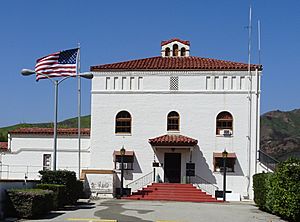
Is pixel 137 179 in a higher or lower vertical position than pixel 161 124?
lower

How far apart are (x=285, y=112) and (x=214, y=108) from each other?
68.6m

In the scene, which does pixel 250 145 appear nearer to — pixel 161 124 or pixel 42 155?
pixel 161 124

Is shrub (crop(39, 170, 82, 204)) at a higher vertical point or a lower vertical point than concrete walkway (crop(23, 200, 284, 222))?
higher

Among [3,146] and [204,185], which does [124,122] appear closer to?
[204,185]

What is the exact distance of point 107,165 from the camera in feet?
129

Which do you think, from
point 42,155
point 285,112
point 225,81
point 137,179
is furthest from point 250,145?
point 285,112

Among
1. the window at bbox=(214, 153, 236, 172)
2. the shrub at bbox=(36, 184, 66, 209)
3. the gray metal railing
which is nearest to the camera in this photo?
the shrub at bbox=(36, 184, 66, 209)

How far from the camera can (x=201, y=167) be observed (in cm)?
3834

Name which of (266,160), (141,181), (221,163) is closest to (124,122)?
(141,181)

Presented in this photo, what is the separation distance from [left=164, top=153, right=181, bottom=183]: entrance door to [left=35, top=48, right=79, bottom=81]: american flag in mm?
10623

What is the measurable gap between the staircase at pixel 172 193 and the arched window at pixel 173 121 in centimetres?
408

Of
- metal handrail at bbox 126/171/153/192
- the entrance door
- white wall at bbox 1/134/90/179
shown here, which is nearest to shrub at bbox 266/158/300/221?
the entrance door

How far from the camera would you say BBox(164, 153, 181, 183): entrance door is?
127 ft

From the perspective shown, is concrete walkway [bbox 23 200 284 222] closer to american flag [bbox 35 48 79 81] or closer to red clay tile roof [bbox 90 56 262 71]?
american flag [bbox 35 48 79 81]
